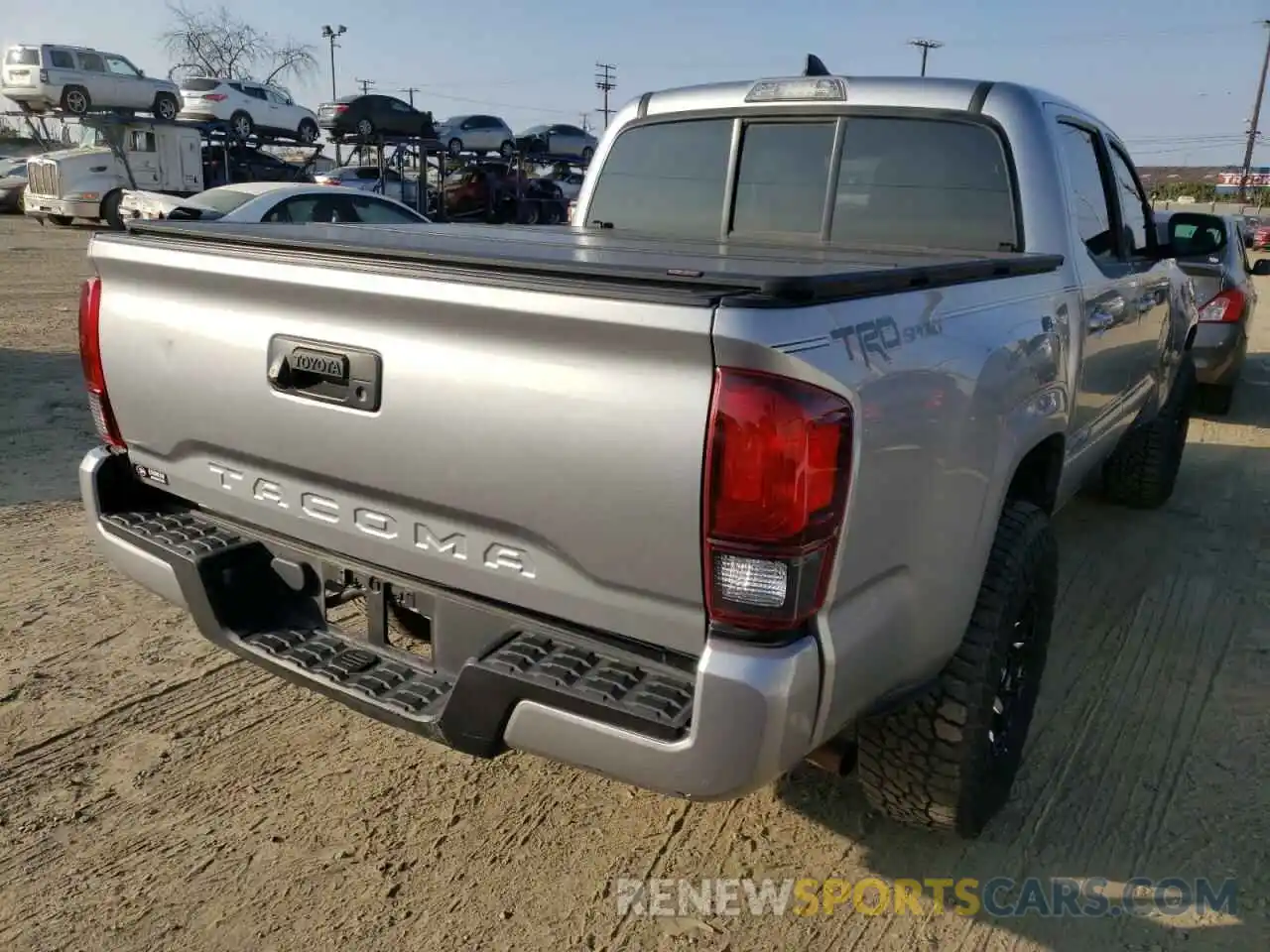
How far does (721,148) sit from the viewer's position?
403 cm

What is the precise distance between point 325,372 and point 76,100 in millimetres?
28167

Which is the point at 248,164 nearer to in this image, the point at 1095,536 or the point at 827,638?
the point at 1095,536

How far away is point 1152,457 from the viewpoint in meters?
5.62

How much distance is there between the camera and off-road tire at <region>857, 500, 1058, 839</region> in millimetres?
2506

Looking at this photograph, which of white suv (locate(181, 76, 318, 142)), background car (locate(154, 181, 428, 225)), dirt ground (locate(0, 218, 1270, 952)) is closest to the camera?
dirt ground (locate(0, 218, 1270, 952))

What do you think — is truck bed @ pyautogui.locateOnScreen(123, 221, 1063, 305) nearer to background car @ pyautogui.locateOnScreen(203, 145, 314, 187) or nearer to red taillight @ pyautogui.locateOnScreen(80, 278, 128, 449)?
red taillight @ pyautogui.locateOnScreen(80, 278, 128, 449)

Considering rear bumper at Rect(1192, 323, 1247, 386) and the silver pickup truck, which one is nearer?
the silver pickup truck

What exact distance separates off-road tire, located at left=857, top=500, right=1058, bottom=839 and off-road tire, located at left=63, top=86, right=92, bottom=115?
28.6 m

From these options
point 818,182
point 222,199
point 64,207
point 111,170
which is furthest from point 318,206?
point 111,170

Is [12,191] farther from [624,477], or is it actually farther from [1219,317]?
[624,477]

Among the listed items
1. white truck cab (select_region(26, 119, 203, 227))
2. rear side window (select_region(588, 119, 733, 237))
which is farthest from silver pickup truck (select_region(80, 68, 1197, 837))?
white truck cab (select_region(26, 119, 203, 227))

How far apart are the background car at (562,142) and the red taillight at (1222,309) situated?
89.4ft

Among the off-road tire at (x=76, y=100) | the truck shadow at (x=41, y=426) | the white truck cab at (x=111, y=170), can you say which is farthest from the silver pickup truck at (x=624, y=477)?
the off-road tire at (x=76, y=100)

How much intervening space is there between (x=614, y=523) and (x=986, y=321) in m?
1.17
